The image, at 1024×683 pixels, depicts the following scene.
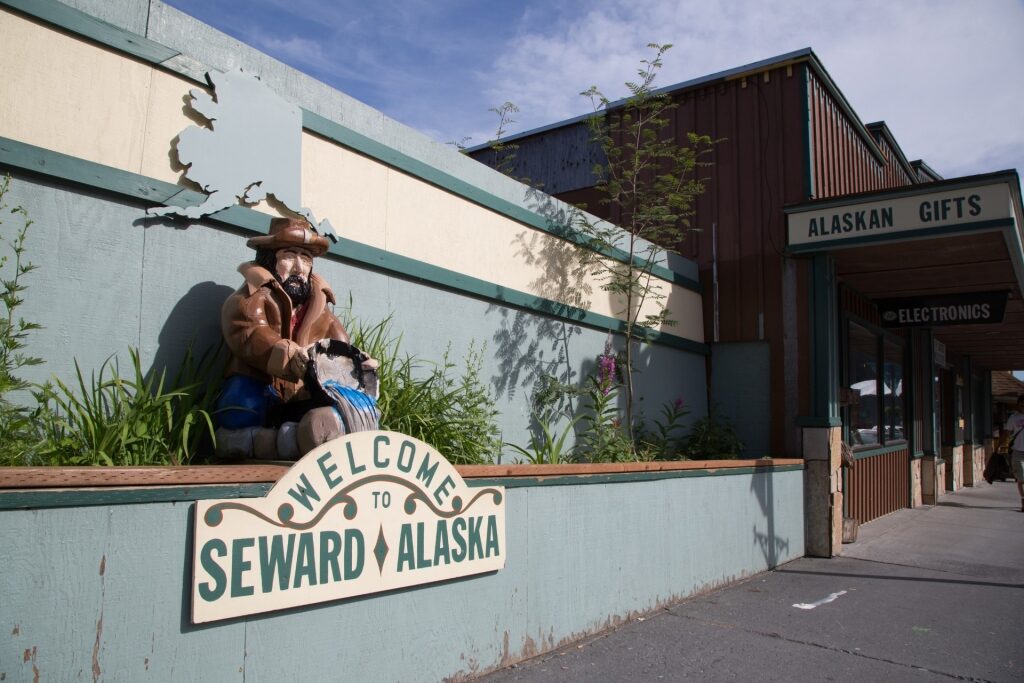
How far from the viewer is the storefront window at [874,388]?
1100 centimetres

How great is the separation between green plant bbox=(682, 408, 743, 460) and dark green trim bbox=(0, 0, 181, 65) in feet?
22.0

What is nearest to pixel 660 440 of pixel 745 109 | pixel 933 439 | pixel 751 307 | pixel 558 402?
pixel 558 402

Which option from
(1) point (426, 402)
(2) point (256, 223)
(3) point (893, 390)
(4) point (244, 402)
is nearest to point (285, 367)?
(4) point (244, 402)

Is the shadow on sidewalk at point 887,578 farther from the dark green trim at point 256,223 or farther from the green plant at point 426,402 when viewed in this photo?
the green plant at point 426,402

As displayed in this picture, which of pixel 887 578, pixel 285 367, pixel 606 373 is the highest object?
pixel 606 373

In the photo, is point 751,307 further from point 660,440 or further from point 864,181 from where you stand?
point 864,181

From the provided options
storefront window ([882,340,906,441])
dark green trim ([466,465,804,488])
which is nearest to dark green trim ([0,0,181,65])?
dark green trim ([466,465,804,488])

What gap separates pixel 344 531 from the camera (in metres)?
3.66

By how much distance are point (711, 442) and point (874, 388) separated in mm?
4384

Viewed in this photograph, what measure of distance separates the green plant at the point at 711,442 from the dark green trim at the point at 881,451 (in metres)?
2.43

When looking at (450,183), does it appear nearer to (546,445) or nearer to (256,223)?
(256,223)

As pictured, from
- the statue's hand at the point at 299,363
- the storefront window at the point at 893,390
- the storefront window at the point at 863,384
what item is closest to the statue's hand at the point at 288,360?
the statue's hand at the point at 299,363

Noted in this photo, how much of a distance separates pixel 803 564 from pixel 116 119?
306 inches

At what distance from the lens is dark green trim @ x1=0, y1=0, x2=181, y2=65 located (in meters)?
3.81
